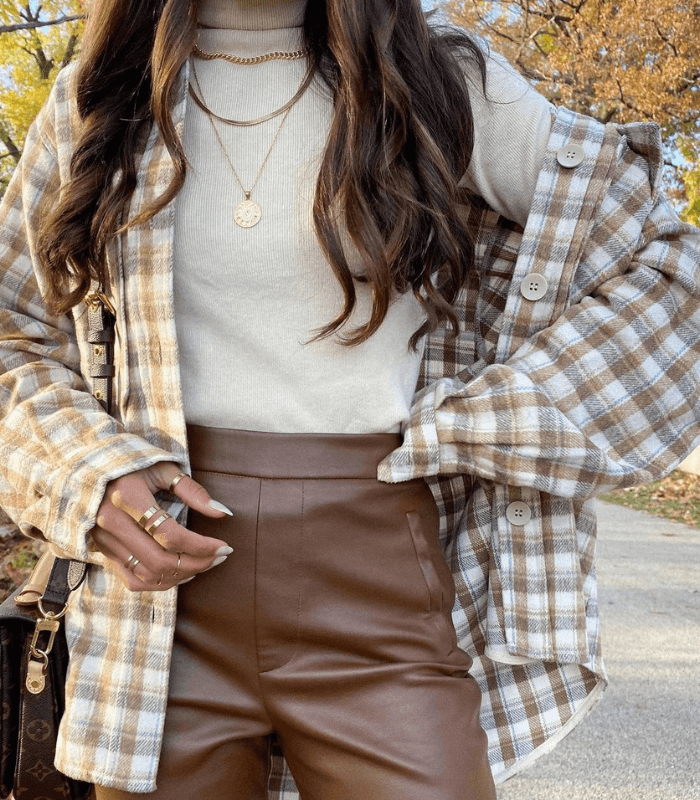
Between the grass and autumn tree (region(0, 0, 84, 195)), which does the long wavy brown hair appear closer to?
autumn tree (region(0, 0, 84, 195))

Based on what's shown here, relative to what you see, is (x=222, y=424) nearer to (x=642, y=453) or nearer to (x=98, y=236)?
(x=98, y=236)

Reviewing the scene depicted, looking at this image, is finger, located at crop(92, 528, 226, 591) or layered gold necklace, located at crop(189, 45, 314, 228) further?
layered gold necklace, located at crop(189, 45, 314, 228)

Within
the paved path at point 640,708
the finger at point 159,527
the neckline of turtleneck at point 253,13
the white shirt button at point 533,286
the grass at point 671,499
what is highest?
the neckline of turtleneck at point 253,13

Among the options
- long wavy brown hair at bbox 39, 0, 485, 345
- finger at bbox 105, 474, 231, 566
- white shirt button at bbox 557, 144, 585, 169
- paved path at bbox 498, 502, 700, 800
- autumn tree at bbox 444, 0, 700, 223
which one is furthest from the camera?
autumn tree at bbox 444, 0, 700, 223

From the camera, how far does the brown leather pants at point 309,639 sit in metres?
1.33

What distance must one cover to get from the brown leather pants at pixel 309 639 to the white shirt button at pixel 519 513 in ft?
0.74

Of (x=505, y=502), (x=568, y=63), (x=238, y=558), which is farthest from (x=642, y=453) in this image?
(x=568, y=63)

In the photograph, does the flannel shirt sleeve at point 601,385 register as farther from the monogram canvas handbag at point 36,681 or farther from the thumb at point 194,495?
the monogram canvas handbag at point 36,681

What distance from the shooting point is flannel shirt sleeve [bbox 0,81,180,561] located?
1356mm

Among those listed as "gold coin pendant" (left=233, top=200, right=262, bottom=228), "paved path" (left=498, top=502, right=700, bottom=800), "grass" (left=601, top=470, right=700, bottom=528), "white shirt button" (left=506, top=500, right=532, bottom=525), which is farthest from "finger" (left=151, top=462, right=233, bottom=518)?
"grass" (left=601, top=470, right=700, bottom=528)

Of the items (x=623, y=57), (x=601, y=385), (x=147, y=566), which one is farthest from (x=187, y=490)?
(x=623, y=57)

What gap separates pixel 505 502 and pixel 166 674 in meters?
0.63

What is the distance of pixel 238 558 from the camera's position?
1.36 meters

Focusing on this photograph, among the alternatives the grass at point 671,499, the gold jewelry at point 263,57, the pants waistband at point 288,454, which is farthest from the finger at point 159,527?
the grass at point 671,499
